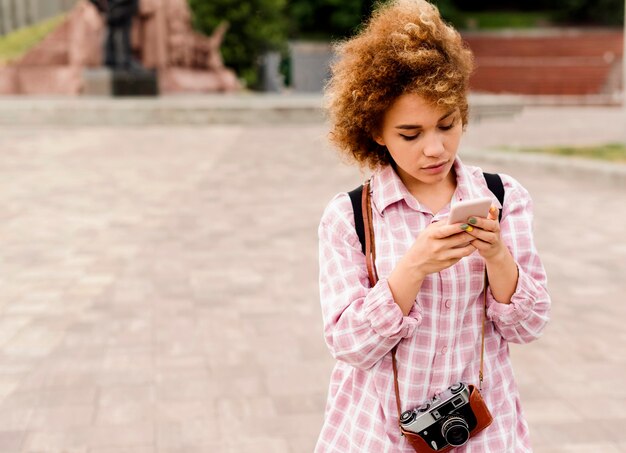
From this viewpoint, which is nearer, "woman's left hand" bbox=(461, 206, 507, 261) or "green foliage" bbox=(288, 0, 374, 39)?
"woman's left hand" bbox=(461, 206, 507, 261)

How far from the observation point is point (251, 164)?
463 inches

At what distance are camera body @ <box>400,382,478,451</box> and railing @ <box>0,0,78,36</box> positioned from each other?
31.6 metres

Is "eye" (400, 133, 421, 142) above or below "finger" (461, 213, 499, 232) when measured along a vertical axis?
above

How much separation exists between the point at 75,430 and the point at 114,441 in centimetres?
21

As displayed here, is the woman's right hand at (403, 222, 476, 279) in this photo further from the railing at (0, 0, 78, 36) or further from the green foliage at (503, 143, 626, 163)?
the railing at (0, 0, 78, 36)

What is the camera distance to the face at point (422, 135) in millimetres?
1649

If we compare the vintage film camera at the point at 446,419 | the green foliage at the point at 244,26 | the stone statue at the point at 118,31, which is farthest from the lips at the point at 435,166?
the green foliage at the point at 244,26

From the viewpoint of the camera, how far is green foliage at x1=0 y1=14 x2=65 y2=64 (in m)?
25.6

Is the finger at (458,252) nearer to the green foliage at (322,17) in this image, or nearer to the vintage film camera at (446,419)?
the vintage film camera at (446,419)

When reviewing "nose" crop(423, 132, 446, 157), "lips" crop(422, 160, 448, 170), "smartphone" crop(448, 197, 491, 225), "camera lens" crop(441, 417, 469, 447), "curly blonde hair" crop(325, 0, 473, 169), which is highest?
"curly blonde hair" crop(325, 0, 473, 169)

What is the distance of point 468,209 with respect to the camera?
1.48 meters

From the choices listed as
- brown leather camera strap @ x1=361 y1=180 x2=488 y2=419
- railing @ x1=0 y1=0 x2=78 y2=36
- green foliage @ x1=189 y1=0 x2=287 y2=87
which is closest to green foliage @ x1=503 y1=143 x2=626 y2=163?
brown leather camera strap @ x1=361 y1=180 x2=488 y2=419

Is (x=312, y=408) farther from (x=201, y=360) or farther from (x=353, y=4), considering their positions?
(x=353, y=4)

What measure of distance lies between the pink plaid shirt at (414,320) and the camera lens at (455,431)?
8cm
